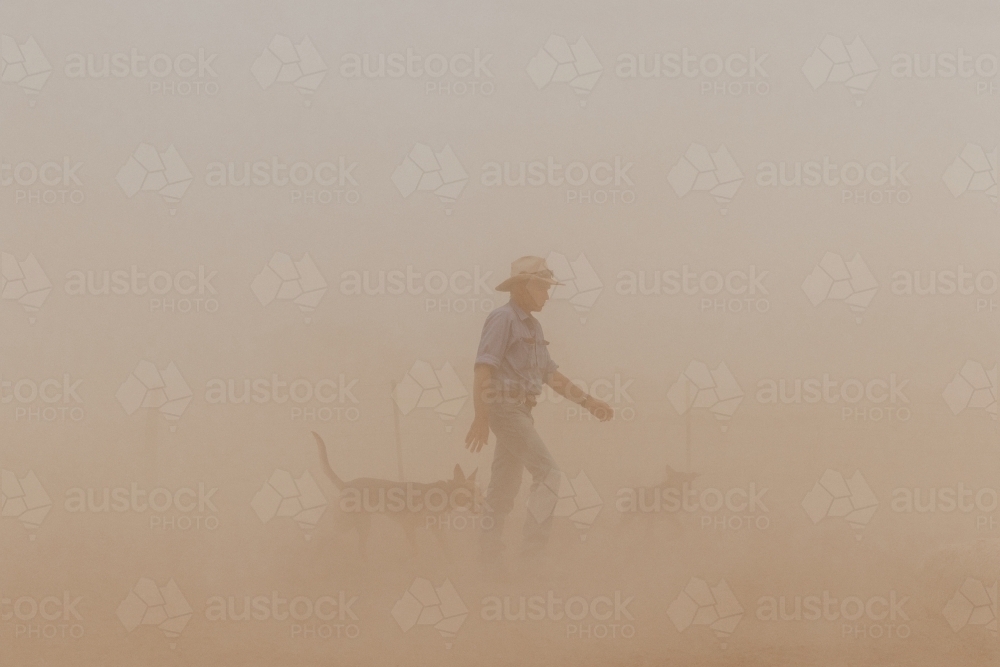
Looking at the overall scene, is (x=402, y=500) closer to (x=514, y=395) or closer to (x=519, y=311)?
(x=514, y=395)

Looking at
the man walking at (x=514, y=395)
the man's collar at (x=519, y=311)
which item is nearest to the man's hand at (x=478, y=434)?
the man walking at (x=514, y=395)

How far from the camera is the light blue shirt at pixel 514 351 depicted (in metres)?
2.87

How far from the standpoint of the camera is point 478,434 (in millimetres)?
2918

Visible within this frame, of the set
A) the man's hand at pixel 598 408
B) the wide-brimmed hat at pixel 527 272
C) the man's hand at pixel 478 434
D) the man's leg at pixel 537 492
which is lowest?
the man's leg at pixel 537 492

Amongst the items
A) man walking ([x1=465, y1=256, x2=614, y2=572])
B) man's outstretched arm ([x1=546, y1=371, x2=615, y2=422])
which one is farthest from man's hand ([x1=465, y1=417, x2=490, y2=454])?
man's outstretched arm ([x1=546, y1=371, x2=615, y2=422])

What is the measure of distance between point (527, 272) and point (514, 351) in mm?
286

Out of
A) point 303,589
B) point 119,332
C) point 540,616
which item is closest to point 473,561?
point 540,616

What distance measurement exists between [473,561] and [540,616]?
0.32 metres

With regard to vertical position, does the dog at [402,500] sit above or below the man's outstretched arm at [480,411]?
below

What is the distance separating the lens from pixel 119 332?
293 centimetres

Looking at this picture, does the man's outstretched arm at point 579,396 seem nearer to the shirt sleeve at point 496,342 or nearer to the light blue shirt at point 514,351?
the light blue shirt at point 514,351

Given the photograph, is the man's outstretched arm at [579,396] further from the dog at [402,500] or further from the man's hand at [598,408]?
the dog at [402,500]

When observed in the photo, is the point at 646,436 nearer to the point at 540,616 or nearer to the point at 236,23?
the point at 540,616

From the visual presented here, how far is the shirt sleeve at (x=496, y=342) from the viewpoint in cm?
286
